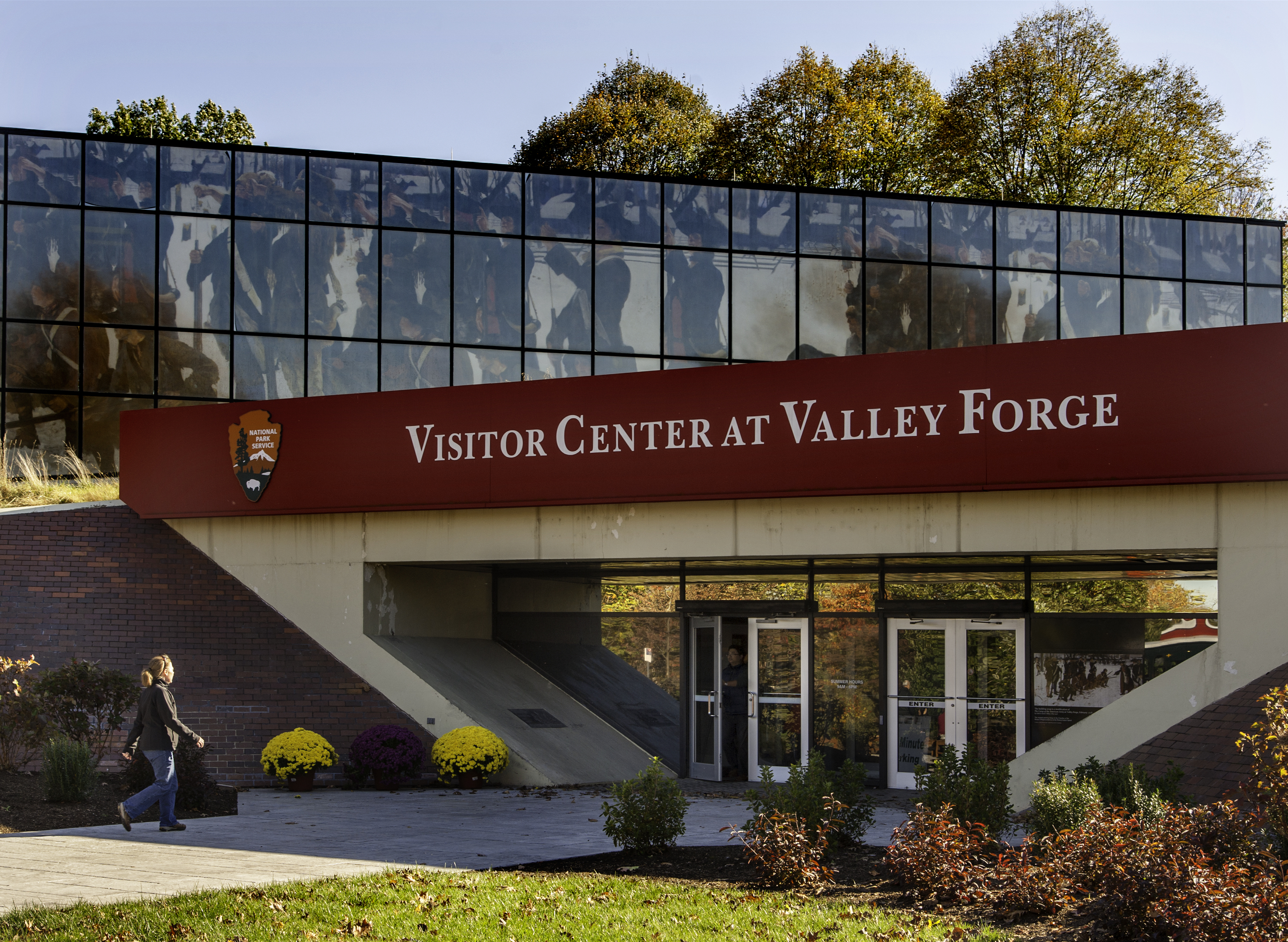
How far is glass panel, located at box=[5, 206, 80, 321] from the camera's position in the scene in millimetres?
29094

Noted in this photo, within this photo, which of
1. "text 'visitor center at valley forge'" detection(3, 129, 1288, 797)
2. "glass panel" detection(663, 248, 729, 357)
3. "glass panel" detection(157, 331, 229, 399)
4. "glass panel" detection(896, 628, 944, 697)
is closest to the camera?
"text 'visitor center at valley forge'" detection(3, 129, 1288, 797)

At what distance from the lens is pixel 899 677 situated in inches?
693

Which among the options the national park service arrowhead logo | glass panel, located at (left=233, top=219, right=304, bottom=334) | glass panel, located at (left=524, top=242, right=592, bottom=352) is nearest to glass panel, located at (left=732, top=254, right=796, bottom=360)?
glass panel, located at (left=524, top=242, right=592, bottom=352)

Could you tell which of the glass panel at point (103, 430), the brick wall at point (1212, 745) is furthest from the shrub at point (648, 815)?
the glass panel at point (103, 430)

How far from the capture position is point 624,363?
31.7m

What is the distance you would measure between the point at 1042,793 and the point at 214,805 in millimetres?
8455

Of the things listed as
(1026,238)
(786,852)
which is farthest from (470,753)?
(1026,238)

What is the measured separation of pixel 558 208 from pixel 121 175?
393 inches

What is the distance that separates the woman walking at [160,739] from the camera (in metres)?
12.2

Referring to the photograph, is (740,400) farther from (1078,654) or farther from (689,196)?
(689,196)

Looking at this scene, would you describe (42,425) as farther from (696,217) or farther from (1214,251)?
(1214,251)

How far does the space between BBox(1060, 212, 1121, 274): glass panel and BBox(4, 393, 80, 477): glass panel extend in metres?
24.5

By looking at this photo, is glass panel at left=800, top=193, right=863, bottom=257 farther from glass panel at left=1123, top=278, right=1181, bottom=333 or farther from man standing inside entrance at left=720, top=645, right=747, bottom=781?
man standing inside entrance at left=720, top=645, right=747, bottom=781

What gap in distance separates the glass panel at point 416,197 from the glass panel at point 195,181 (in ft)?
11.8
